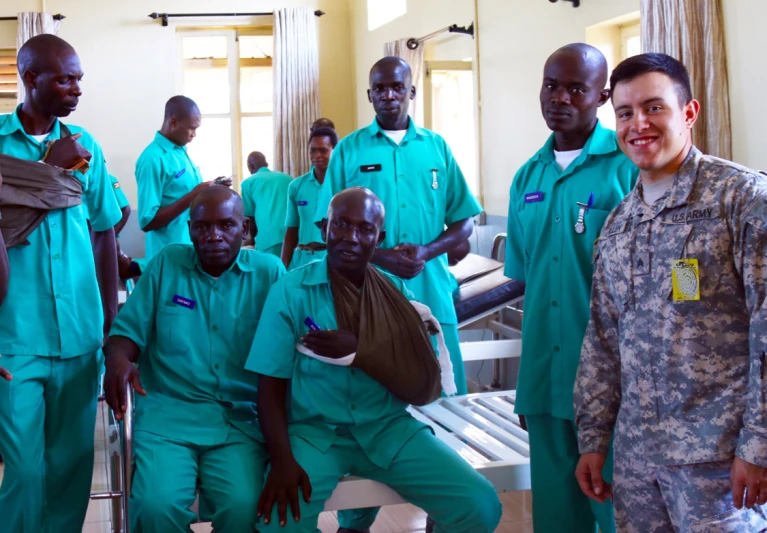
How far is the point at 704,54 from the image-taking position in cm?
401

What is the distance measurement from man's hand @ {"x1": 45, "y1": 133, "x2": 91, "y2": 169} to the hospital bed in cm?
74

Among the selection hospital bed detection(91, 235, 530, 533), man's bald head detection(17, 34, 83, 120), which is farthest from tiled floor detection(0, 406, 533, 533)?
man's bald head detection(17, 34, 83, 120)

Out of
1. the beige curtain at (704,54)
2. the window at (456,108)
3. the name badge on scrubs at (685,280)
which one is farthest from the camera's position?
the window at (456,108)

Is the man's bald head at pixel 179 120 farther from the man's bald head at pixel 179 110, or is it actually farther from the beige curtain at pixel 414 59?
the beige curtain at pixel 414 59

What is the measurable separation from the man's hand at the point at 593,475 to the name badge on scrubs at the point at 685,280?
45 cm

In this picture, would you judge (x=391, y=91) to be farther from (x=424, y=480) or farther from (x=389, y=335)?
(x=424, y=480)

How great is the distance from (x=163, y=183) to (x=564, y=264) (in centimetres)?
297

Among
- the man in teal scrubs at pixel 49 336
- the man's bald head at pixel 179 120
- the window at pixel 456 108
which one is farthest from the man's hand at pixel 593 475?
the window at pixel 456 108

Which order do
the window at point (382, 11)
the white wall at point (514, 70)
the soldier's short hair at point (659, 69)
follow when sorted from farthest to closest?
the window at point (382, 11)
the white wall at point (514, 70)
the soldier's short hair at point (659, 69)

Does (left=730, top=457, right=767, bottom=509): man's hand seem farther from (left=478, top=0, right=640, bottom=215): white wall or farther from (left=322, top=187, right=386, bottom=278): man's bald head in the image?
(left=478, top=0, right=640, bottom=215): white wall

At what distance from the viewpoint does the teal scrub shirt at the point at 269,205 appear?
18.4 ft

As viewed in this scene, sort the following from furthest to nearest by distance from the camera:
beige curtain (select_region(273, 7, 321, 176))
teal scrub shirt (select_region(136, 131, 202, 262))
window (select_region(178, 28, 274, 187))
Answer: window (select_region(178, 28, 274, 187)) → beige curtain (select_region(273, 7, 321, 176)) → teal scrub shirt (select_region(136, 131, 202, 262))

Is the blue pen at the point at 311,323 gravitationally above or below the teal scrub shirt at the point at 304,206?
below

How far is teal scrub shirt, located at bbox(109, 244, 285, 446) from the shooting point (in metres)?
2.44
